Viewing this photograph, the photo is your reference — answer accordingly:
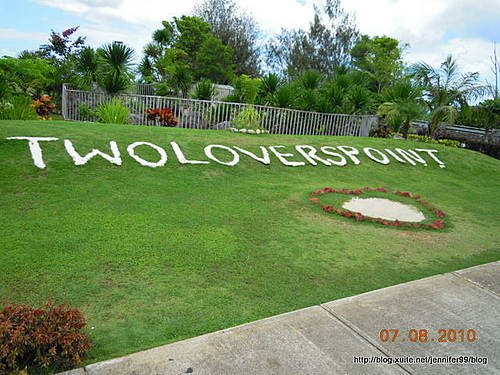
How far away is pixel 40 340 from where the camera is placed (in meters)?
2.28

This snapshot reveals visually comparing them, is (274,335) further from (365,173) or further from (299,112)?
(299,112)

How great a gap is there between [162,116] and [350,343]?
11.4 meters

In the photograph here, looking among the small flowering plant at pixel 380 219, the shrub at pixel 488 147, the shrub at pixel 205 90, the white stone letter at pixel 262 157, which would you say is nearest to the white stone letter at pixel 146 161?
the white stone letter at pixel 262 157

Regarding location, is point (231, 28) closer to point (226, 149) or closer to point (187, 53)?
point (187, 53)

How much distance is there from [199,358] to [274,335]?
0.58 meters

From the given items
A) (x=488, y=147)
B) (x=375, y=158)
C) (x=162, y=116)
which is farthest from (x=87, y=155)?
(x=488, y=147)

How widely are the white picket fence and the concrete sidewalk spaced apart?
34.1 feet

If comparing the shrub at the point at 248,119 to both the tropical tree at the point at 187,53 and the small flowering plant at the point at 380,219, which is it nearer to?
the small flowering plant at the point at 380,219

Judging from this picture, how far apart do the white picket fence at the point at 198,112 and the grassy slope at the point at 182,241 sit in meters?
4.40

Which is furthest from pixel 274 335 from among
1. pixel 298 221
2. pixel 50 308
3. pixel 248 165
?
pixel 248 165

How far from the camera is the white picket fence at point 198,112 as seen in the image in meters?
13.7

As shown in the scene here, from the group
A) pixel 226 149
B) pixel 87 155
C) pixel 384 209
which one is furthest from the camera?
pixel 226 149
